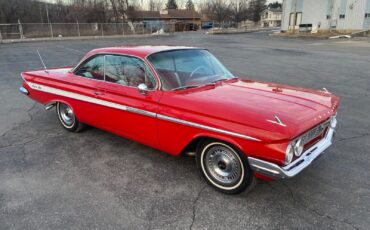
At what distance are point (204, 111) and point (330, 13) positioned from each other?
45275 millimetres

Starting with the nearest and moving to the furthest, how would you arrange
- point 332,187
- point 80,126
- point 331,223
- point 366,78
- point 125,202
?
point 331,223 < point 125,202 < point 332,187 < point 80,126 < point 366,78

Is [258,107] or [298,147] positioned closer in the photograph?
[298,147]

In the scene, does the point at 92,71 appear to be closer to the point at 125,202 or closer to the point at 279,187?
the point at 125,202

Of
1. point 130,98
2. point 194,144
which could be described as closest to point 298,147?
point 194,144

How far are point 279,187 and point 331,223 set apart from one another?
744 millimetres

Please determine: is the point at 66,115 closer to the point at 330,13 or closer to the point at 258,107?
the point at 258,107

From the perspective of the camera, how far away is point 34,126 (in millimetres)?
5660

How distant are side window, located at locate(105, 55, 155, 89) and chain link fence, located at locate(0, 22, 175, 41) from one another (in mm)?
32175

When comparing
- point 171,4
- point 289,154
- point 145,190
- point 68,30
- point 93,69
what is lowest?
point 145,190

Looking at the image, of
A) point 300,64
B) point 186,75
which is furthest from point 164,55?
point 300,64

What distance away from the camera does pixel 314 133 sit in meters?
3.33

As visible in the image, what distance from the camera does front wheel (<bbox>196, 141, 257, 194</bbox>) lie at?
3.20m

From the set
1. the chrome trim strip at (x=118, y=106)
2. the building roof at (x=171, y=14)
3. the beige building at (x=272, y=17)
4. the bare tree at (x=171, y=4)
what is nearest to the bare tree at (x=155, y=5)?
the building roof at (x=171, y=14)

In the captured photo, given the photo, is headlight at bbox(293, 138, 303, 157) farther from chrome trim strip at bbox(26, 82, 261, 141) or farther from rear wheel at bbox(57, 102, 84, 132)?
rear wheel at bbox(57, 102, 84, 132)
